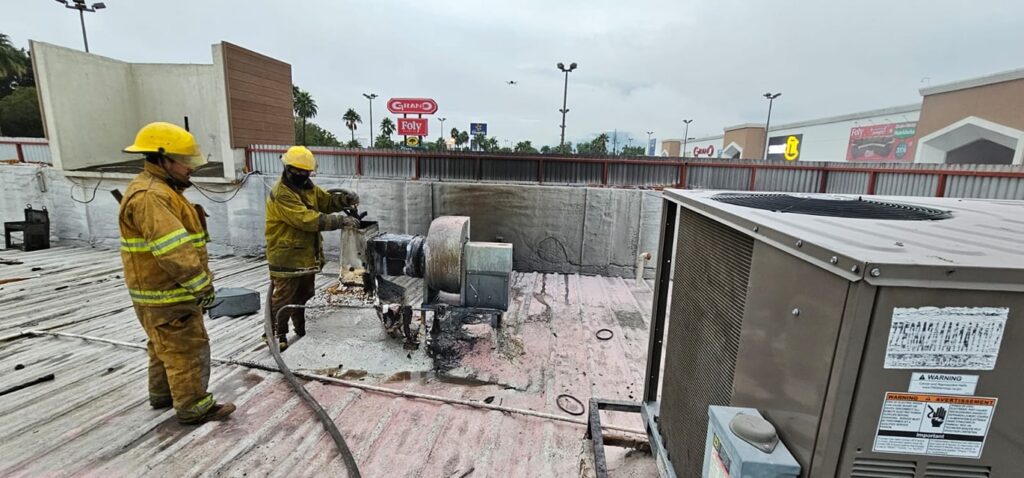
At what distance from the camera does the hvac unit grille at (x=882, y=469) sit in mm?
985

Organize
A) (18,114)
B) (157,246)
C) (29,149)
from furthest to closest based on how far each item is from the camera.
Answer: (18,114)
(29,149)
(157,246)

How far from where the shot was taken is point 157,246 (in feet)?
8.64

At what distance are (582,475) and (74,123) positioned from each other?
1188 centimetres

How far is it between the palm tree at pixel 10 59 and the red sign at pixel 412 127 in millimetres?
34139

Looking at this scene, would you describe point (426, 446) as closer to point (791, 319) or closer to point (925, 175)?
point (791, 319)

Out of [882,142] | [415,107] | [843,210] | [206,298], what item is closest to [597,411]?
[843,210]

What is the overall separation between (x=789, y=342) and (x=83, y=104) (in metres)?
12.8

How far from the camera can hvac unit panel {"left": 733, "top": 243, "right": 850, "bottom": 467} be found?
100 centimetres

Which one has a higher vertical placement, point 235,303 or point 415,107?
point 415,107

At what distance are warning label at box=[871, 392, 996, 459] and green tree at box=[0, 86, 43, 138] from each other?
39073 millimetres

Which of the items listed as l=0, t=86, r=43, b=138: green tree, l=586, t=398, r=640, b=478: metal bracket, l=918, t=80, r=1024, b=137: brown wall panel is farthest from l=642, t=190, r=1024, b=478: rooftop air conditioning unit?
l=0, t=86, r=43, b=138: green tree

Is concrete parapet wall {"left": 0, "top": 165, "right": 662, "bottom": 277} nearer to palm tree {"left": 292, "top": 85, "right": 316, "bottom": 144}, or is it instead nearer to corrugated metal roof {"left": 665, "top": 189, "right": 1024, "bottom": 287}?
corrugated metal roof {"left": 665, "top": 189, "right": 1024, "bottom": 287}

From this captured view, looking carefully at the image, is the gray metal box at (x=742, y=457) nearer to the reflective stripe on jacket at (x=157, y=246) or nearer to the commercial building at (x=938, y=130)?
the reflective stripe on jacket at (x=157, y=246)

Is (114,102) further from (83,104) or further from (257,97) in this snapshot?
(257,97)
